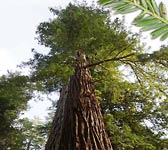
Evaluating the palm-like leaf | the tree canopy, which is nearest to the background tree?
the tree canopy

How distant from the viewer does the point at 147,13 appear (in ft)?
1.18

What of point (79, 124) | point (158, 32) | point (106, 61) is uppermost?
point (106, 61)

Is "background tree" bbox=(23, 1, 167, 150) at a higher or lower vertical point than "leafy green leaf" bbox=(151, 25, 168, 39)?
higher

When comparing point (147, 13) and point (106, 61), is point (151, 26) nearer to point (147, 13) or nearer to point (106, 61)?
point (147, 13)

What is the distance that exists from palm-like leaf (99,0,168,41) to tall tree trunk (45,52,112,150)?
9.63ft

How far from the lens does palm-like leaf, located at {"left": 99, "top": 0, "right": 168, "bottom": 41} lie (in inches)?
13.9

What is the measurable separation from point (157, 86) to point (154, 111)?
117 inches

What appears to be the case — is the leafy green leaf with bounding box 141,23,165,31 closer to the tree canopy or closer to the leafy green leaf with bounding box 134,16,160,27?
the leafy green leaf with bounding box 134,16,160,27

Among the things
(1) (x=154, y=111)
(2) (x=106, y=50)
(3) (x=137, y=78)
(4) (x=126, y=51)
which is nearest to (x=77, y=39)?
(2) (x=106, y=50)

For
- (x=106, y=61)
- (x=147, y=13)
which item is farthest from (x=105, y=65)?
(x=147, y=13)

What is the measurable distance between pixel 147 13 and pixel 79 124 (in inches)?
130

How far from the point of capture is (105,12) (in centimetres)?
678

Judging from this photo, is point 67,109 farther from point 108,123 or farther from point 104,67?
point 108,123

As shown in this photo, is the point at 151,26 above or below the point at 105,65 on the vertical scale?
below
